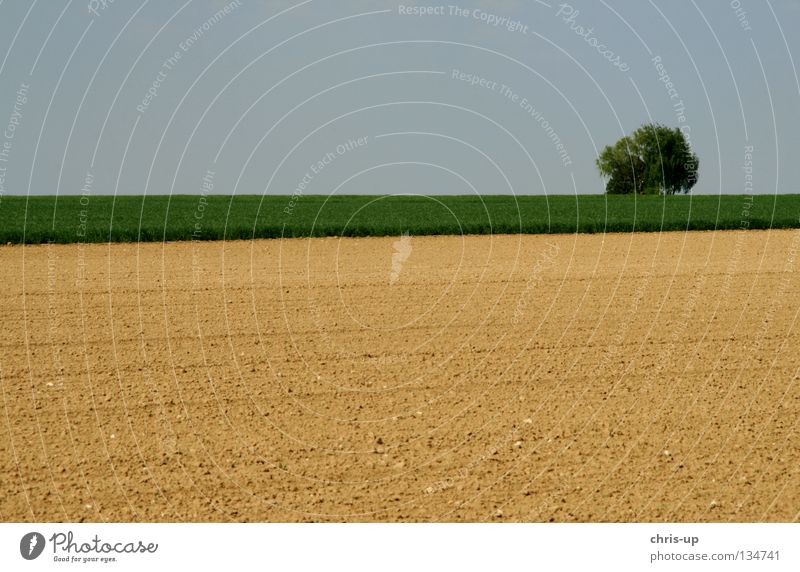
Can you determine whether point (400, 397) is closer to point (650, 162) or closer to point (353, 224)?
point (353, 224)

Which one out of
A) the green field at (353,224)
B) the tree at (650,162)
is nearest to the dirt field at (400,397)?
the green field at (353,224)

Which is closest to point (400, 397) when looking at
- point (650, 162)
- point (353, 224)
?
point (353, 224)

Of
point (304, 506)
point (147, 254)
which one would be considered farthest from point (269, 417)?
point (147, 254)

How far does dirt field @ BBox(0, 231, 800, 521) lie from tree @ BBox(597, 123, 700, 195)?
52.2 meters

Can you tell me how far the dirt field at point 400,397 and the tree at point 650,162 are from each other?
52.2 metres

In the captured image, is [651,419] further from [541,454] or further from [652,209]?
[652,209]

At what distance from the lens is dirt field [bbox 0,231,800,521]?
769cm

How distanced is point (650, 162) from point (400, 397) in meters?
66.8

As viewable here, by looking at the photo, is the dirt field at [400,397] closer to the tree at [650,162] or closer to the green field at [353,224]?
the green field at [353,224]

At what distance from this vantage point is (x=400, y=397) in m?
10.3

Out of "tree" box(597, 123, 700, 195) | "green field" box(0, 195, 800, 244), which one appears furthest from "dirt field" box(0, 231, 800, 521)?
"tree" box(597, 123, 700, 195)

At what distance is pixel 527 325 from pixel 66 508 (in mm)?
7970

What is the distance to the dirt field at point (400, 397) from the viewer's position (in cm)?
769

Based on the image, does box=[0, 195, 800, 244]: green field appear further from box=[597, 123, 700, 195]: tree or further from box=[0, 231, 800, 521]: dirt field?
box=[597, 123, 700, 195]: tree
